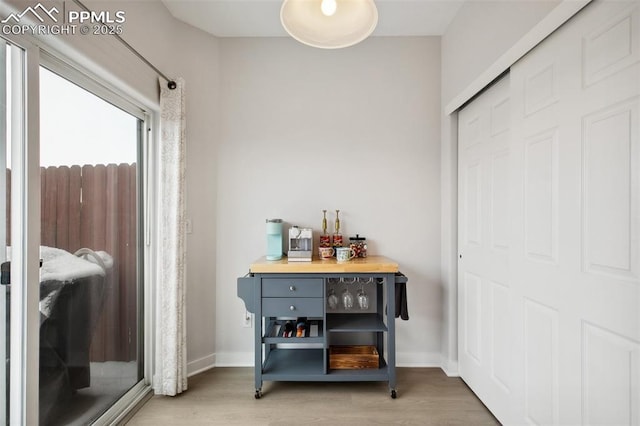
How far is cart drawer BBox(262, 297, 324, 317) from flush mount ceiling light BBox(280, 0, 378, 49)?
60.6 inches

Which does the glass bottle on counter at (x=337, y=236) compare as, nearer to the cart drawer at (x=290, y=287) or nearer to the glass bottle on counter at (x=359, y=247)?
the glass bottle on counter at (x=359, y=247)

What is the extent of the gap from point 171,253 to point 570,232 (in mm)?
2224

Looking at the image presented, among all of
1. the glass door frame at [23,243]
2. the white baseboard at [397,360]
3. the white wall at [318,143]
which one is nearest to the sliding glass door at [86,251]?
the glass door frame at [23,243]

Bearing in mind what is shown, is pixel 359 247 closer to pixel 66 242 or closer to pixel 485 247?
pixel 485 247

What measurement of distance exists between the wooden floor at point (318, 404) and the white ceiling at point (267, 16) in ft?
9.12

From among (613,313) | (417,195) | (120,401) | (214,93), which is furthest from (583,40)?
(120,401)

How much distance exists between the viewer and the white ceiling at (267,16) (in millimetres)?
2229

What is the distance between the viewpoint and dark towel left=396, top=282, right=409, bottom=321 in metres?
2.18

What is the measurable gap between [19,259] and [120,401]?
1193 mm

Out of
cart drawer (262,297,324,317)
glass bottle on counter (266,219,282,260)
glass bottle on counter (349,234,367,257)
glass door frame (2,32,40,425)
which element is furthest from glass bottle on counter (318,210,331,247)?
glass door frame (2,32,40,425)

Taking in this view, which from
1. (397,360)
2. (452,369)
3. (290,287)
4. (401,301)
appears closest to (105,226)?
(290,287)

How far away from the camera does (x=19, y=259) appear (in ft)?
4.17

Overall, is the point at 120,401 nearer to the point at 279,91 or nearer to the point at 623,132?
the point at 279,91

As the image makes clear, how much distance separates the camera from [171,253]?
2102 millimetres
